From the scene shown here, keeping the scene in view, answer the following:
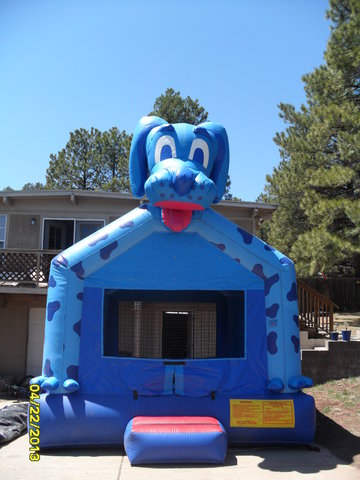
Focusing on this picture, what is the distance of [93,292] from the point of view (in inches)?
261

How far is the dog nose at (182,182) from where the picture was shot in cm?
603

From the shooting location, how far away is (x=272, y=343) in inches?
257

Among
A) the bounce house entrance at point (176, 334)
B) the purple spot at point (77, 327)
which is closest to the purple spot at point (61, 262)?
the purple spot at point (77, 327)

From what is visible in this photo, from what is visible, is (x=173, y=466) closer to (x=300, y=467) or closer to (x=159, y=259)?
(x=300, y=467)

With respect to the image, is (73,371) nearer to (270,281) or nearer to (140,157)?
(270,281)

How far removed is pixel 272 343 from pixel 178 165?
116 inches

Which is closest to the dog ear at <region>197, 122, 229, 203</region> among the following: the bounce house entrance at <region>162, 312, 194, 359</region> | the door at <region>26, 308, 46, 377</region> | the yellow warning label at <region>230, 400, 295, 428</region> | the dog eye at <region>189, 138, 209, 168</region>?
the dog eye at <region>189, 138, 209, 168</region>

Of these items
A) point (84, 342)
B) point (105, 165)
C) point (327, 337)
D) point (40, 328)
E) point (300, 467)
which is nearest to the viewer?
point (300, 467)

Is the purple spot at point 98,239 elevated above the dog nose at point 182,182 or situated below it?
below

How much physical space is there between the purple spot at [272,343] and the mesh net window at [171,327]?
231 centimetres

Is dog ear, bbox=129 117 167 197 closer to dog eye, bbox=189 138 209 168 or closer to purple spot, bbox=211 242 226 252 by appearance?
dog eye, bbox=189 138 209 168

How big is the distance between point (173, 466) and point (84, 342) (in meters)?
2.10

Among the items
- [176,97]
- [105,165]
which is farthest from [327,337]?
[105,165]

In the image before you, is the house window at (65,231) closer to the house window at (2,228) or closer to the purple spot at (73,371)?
the house window at (2,228)
